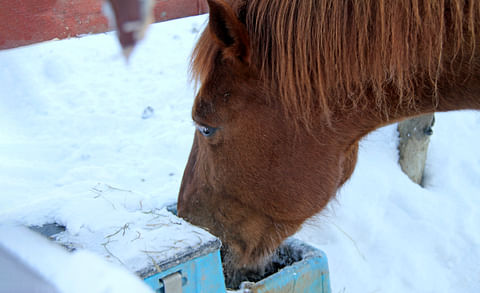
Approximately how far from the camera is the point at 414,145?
3.36m

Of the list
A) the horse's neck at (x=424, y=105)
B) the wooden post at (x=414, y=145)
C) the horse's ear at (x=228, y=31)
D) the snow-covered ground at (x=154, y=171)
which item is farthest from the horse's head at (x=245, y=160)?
the wooden post at (x=414, y=145)

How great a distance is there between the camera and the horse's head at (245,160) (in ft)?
4.64

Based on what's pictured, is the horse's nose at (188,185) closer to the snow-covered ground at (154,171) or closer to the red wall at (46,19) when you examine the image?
the snow-covered ground at (154,171)

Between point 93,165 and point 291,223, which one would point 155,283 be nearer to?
point 291,223

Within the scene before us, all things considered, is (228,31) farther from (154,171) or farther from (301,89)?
(154,171)

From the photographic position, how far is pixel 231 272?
6.40 feet

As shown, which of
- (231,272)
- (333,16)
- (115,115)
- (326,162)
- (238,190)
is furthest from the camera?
(115,115)

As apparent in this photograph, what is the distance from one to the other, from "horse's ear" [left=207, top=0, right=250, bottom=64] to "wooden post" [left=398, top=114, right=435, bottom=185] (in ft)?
7.68

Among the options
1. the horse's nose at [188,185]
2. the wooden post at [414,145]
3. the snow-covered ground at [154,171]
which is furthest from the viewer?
the wooden post at [414,145]

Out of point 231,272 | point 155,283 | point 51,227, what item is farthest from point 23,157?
point 155,283

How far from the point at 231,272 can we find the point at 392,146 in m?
2.20

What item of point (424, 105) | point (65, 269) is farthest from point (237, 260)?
point (65, 269)

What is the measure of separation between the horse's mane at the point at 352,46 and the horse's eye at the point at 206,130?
30 cm

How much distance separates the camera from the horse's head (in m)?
1.41
